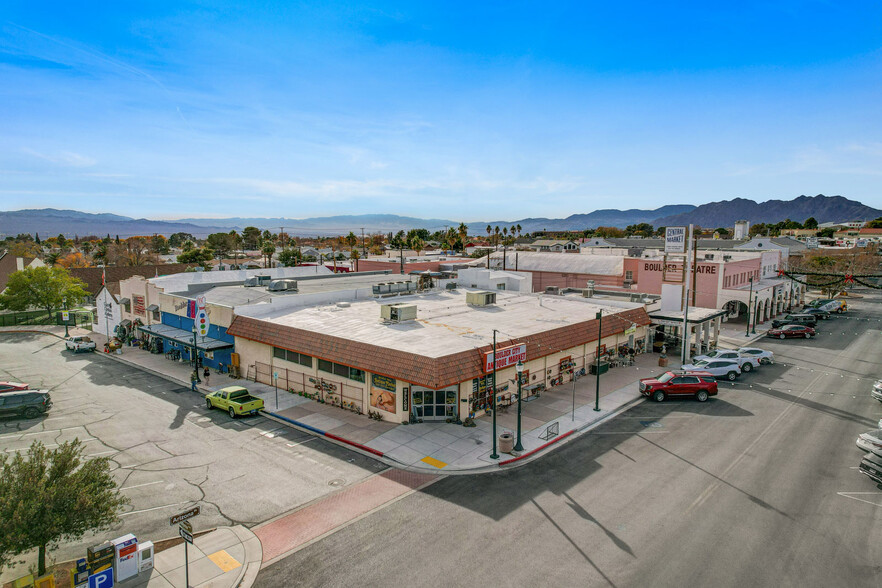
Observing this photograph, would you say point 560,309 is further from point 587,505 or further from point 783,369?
point 587,505

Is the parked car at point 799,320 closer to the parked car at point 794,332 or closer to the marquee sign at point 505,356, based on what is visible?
the parked car at point 794,332

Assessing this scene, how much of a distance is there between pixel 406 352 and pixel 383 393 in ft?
10.7

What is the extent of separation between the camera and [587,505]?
1761 cm

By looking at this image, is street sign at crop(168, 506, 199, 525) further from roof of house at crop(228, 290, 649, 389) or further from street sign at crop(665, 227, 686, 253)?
street sign at crop(665, 227, 686, 253)

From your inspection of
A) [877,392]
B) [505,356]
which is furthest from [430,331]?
[877,392]

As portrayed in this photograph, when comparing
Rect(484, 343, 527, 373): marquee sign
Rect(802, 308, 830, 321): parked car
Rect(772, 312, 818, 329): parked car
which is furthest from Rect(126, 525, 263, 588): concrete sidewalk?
Rect(802, 308, 830, 321): parked car

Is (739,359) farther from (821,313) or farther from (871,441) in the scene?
(821,313)

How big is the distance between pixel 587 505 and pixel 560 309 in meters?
22.9

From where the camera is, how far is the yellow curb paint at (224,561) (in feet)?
46.5

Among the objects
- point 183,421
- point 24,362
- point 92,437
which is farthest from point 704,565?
point 24,362

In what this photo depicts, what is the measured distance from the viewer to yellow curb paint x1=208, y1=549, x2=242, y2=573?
14.2 m

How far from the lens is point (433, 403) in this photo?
25.7 metres

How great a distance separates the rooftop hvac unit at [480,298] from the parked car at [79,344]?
3612cm

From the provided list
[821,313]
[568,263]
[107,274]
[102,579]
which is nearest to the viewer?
[102,579]
